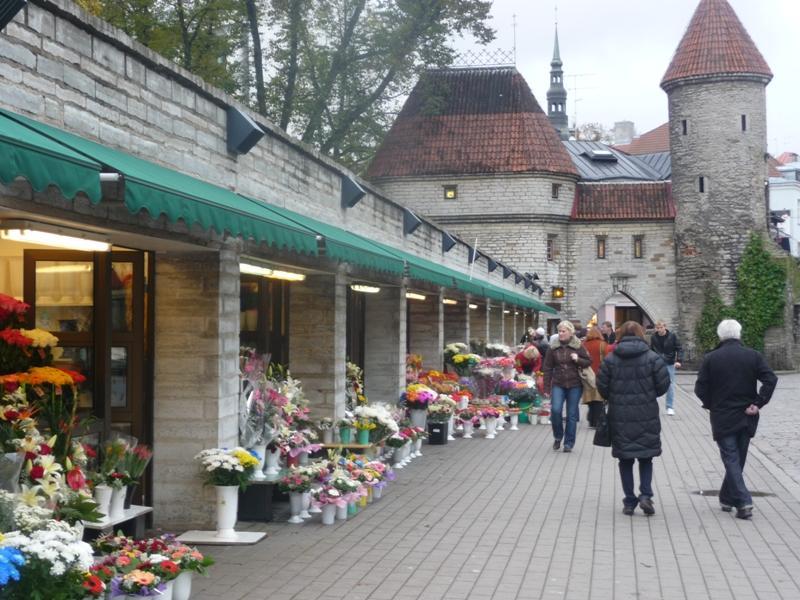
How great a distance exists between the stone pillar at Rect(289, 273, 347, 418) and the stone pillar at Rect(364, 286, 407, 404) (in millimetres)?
3668

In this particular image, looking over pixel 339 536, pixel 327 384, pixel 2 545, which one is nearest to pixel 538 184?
pixel 327 384

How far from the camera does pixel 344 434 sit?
12.0 m

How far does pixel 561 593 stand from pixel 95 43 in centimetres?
423

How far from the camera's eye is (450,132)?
50938 millimetres

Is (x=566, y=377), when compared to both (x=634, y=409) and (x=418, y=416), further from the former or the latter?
(x=634, y=409)

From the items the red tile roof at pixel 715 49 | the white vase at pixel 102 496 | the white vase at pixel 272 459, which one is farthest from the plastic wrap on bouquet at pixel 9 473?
the red tile roof at pixel 715 49

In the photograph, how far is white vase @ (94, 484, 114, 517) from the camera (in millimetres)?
7121

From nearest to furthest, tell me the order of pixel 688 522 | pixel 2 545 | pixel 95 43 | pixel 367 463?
1. pixel 2 545
2. pixel 95 43
3. pixel 688 522
4. pixel 367 463

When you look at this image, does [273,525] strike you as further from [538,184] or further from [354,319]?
[538,184]

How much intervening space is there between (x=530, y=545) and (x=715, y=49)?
45059mm

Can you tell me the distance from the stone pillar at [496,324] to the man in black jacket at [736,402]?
20269 mm

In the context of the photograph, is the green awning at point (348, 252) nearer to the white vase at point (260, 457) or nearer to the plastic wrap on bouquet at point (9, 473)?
the white vase at point (260, 457)

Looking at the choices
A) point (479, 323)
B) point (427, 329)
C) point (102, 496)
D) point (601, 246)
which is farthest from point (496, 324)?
point (102, 496)

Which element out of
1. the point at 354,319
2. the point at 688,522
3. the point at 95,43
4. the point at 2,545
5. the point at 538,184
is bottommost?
the point at 688,522
